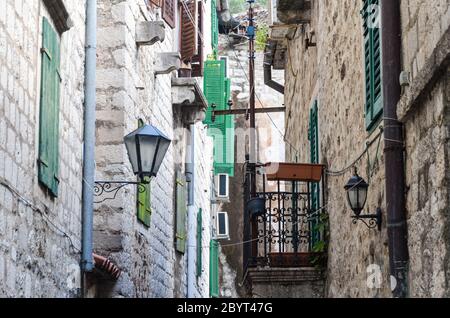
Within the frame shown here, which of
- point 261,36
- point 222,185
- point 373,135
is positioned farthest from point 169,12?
point 222,185

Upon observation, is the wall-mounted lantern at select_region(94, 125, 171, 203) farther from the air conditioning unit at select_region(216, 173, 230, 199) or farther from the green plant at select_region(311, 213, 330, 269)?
the air conditioning unit at select_region(216, 173, 230, 199)

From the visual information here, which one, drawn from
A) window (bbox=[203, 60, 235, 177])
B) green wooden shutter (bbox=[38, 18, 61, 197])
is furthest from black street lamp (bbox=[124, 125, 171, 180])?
window (bbox=[203, 60, 235, 177])

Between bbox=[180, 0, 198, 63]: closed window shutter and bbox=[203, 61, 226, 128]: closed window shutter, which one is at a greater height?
bbox=[203, 61, 226, 128]: closed window shutter

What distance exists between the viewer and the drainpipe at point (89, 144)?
9.99 meters

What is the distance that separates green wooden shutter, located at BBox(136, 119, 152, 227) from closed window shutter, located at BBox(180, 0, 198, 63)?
4050mm

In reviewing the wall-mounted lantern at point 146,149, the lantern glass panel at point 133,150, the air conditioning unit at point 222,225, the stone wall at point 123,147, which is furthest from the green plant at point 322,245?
the air conditioning unit at point 222,225

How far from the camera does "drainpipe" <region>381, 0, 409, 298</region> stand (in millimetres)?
7234

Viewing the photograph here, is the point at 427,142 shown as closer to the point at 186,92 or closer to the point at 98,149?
the point at 98,149

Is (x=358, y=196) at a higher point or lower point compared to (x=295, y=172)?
lower

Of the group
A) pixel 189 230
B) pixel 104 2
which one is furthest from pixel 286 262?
pixel 189 230

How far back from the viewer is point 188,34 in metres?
17.2

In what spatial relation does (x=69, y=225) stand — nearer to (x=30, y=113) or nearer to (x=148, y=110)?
(x=30, y=113)

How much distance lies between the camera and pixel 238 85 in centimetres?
3028

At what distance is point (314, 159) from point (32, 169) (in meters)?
5.50
